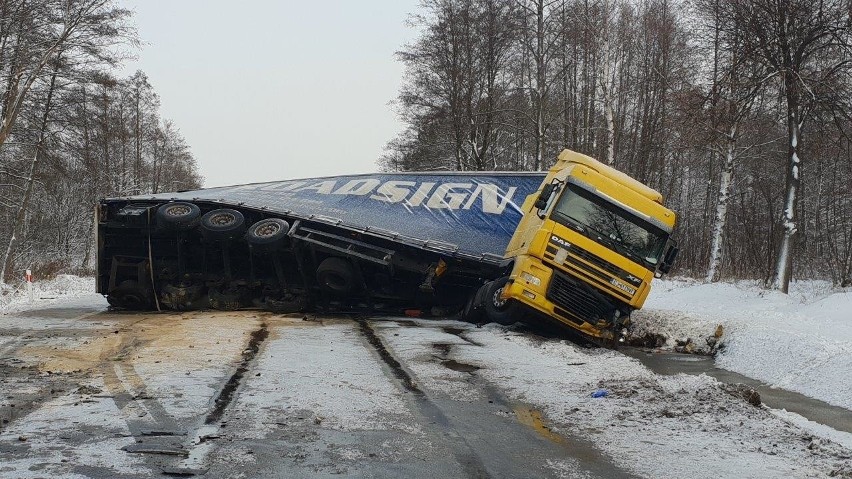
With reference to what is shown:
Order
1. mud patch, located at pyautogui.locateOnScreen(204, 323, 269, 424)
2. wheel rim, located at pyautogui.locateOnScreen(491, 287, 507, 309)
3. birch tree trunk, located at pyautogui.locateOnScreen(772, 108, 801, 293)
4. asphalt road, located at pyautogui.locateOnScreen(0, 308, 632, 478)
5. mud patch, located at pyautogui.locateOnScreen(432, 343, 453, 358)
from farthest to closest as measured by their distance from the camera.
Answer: birch tree trunk, located at pyautogui.locateOnScreen(772, 108, 801, 293) < wheel rim, located at pyautogui.locateOnScreen(491, 287, 507, 309) < mud patch, located at pyautogui.locateOnScreen(432, 343, 453, 358) < mud patch, located at pyautogui.locateOnScreen(204, 323, 269, 424) < asphalt road, located at pyautogui.locateOnScreen(0, 308, 632, 478)

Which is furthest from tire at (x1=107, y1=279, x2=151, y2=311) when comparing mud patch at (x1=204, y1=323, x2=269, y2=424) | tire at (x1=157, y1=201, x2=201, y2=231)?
mud patch at (x1=204, y1=323, x2=269, y2=424)

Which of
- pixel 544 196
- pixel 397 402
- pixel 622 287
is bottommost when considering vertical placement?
pixel 397 402

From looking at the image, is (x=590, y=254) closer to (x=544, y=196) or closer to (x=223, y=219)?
(x=544, y=196)

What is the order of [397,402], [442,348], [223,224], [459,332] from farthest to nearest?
[223,224] < [459,332] < [442,348] < [397,402]

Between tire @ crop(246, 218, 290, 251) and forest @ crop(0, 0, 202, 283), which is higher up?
forest @ crop(0, 0, 202, 283)

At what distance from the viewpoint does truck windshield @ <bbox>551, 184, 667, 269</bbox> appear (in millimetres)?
10953

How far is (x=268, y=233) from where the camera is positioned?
1354 cm

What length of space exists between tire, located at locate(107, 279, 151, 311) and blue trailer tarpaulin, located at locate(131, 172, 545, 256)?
180 cm

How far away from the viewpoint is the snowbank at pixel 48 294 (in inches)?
609

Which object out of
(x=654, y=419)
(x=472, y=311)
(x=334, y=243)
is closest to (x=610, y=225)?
(x=472, y=311)

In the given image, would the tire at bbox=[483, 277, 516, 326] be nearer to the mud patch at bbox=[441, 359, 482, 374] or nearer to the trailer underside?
the trailer underside

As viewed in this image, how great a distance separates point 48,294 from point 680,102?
17.2 m

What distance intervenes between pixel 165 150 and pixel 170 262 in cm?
4883

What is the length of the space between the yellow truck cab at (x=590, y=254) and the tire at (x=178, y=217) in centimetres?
641
